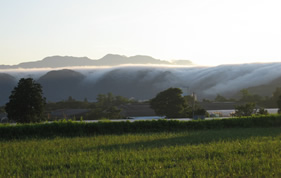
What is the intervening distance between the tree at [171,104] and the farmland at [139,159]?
105 feet

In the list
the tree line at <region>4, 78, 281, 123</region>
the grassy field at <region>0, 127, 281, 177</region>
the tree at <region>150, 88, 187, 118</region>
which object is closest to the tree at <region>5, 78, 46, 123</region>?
the tree line at <region>4, 78, 281, 123</region>

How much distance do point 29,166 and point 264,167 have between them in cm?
768

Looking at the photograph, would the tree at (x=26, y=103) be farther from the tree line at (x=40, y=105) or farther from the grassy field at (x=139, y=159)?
the grassy field at (x=139, y=159)

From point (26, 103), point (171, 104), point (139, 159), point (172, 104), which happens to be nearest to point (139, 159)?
point (139, 159)

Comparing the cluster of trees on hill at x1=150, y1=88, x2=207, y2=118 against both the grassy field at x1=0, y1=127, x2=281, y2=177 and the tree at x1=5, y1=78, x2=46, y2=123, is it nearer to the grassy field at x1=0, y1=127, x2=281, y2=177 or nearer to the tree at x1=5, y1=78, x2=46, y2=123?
the tree at x1=5, y1=78, x2=46, y2=123

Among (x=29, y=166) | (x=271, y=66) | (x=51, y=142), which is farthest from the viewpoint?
(x=271, y=66)

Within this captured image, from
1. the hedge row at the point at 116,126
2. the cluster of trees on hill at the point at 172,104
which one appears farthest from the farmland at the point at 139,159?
the cluster of trees on hill at the point at 172,104

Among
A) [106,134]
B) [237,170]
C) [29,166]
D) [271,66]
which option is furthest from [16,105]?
[271,66]

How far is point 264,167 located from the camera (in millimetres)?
11680

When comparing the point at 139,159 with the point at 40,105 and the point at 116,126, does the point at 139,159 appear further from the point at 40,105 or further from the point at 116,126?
the point at 40,105

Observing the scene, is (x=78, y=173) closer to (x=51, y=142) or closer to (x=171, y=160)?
(x=171, y=160)

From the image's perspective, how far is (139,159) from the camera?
13.5 m

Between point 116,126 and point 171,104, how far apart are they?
27.7 m

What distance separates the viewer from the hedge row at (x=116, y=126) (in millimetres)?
22422
